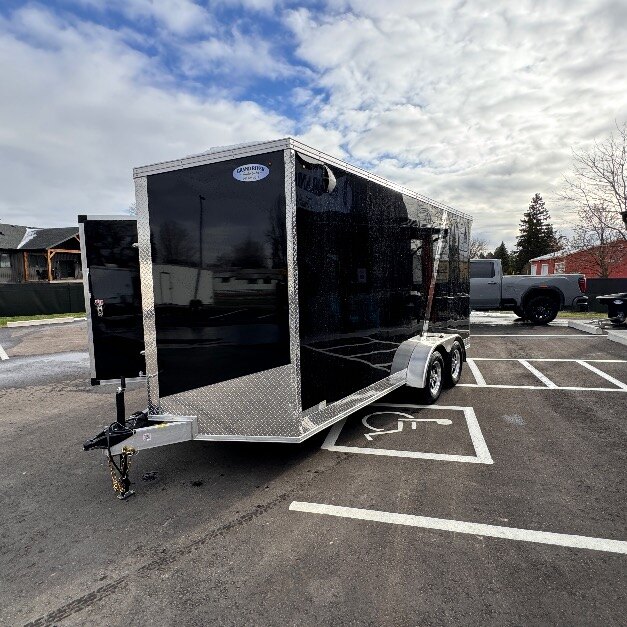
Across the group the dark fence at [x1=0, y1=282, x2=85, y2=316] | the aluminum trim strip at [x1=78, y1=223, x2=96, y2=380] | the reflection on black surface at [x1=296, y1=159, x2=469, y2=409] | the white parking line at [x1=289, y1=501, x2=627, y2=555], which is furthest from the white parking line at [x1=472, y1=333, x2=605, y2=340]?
the dark fence at [x1=0, y1=282, x2=85, y2=316]

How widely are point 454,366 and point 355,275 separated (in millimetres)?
3966

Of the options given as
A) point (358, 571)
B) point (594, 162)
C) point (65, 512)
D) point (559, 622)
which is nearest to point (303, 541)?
point (358, 571)

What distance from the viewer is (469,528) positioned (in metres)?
3.21

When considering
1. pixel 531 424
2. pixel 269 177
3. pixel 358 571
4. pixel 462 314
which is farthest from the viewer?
pixel 462 314

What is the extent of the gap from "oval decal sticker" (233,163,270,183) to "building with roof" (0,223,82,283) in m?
36.0

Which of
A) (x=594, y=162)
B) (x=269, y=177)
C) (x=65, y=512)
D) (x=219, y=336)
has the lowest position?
(x=65, y=512)

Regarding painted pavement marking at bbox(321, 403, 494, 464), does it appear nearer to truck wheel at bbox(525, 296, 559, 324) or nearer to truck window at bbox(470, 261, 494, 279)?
truck window at bbox(470, 261, 494, 279)

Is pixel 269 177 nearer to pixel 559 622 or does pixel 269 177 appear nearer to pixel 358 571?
pixel 358 571

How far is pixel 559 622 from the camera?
233cm

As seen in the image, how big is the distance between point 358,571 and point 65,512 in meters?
2.65

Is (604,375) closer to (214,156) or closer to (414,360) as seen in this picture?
(414,360)

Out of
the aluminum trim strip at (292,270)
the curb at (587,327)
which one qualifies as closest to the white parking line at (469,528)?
the aluminum trim strip at (292,270)

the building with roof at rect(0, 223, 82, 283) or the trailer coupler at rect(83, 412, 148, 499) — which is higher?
the building with roof at rect(0, 223, 82, 283)

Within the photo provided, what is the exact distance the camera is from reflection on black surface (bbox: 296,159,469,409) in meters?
3.69
